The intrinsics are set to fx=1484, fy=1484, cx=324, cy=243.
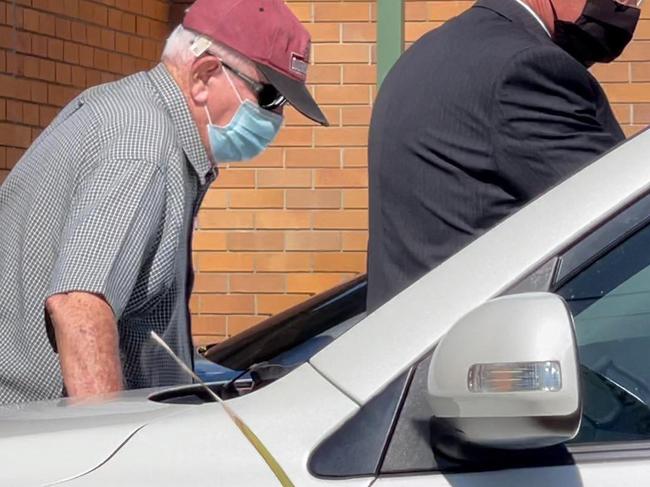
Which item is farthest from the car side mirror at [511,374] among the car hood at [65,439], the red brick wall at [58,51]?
the red brick wall at [58,51]

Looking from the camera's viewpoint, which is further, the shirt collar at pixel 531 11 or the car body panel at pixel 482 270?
the shirt collar at pixel 531 11

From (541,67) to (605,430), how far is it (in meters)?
1.01

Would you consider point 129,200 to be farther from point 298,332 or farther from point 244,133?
point 298,332

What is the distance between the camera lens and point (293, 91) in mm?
3684

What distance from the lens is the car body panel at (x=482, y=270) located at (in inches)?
86.2

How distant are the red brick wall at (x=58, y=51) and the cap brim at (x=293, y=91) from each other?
2718 millimetres

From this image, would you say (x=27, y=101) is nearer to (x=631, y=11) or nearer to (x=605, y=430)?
(x=631, y=11)

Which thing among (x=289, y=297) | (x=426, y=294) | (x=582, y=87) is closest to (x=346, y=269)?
(x=289, y=297)

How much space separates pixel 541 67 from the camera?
299 centimetres

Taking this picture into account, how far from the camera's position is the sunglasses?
3.58 m

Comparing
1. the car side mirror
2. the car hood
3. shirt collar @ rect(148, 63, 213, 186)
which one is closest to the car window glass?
the car side mirror

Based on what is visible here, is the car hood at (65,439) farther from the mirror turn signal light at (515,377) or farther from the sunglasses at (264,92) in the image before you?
the sunglasses at (264,92)

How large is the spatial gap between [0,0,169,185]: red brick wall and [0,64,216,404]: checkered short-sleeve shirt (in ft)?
9.30

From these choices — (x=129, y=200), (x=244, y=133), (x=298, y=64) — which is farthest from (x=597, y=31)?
(x=129, y=200)
